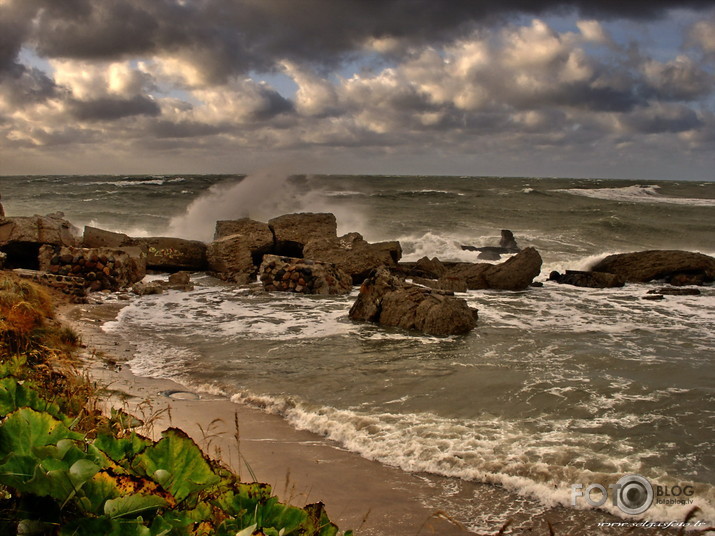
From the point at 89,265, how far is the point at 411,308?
846 centimetres

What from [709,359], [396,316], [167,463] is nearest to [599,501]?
[167,463]

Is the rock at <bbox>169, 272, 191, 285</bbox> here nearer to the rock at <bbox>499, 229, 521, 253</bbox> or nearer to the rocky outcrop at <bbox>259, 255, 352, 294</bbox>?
the rocky outcrop at <bbox>259, 255, 352, 294</bbox>

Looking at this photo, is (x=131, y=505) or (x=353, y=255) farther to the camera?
(x=353, y=255)

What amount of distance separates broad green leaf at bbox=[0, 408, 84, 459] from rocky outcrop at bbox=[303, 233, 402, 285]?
14.2 meters

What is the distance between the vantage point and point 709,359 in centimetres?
898

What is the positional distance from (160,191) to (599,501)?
2288 inches

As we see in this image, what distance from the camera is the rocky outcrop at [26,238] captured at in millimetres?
14719

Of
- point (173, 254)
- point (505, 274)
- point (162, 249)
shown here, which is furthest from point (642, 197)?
point (162, 249)

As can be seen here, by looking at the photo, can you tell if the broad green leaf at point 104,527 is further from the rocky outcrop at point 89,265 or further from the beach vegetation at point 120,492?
the rocky outcrop at point 89,265

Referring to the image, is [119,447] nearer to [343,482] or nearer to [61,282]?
[343,482]

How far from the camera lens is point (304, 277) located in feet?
48.7

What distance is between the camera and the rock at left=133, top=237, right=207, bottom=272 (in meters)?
17.3

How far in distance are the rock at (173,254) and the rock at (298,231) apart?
242cm

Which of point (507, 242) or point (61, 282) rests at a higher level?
point (507, 242)
